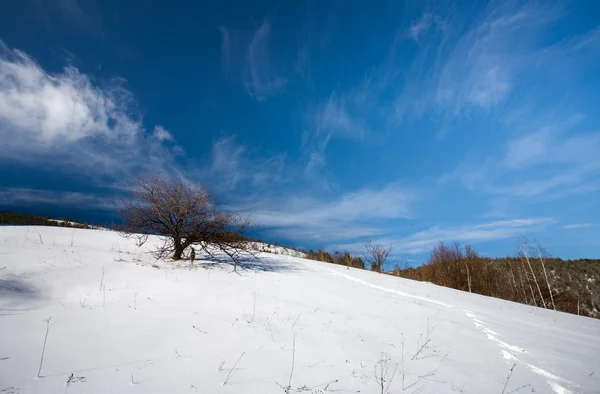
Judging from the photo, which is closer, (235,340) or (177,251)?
(235,340)

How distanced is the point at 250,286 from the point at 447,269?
29.0 m

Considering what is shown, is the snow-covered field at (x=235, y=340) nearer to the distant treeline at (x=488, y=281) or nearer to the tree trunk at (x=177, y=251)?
the tree trunk at (x=177, y=251)

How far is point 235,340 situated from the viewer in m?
3.90

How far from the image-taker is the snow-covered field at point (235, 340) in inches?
108

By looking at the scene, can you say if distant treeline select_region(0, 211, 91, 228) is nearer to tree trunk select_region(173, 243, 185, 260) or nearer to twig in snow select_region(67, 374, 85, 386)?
tree trunk select_region(173, 243, 185, 260)

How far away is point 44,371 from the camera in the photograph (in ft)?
7.83

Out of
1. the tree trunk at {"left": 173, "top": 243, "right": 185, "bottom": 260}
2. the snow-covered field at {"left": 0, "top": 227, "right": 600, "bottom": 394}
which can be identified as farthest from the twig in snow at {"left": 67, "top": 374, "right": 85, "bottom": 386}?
the tree trunk at {"left": 173, "top": 243, "right": 185, "bottom": 260}

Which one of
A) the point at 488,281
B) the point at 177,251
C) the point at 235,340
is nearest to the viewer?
the point at 235,340

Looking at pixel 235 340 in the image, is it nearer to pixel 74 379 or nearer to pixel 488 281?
pixel 74 379

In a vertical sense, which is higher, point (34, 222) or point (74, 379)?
point (74, 379)

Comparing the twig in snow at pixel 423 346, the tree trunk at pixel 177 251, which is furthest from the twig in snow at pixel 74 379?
the tree trunk at pixel 177 251

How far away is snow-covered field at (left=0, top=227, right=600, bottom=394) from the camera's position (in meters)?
2.73

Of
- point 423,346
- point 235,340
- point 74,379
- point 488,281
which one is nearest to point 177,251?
point 235,340

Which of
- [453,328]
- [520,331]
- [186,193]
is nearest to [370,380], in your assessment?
[453,328]
